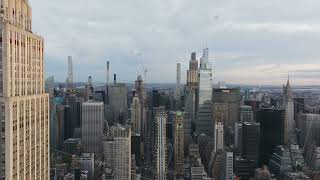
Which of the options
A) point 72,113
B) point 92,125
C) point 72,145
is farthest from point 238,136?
point 72,113

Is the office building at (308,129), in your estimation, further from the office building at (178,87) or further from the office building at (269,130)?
the office building at (178,87)

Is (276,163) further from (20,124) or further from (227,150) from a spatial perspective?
(20,124)

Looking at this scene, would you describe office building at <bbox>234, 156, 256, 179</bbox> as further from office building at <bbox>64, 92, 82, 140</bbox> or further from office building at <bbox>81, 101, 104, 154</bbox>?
office building at <bbox>64, 92, 82, 140</bbox>

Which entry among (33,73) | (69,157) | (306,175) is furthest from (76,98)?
(33,73)

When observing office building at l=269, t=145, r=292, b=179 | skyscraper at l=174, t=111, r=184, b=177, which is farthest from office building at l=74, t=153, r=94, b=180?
office building at l=269, t=145, r=292, b=179

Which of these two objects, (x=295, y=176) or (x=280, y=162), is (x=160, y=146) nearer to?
(x=280, y=162)

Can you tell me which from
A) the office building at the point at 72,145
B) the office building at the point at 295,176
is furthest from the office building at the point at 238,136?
the office building at the point at 72,145
